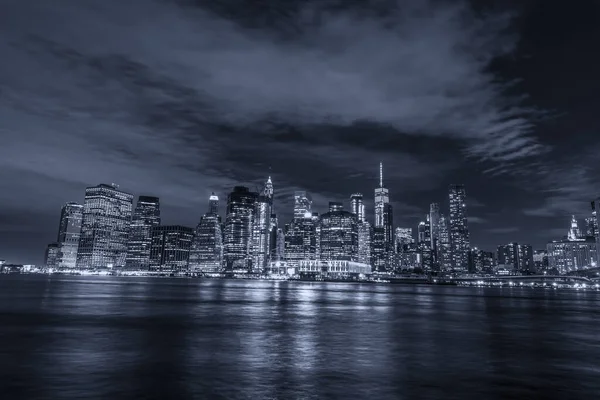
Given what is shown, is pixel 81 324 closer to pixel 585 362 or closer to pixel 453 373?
pixel 453 373

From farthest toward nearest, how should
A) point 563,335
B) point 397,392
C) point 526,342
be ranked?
point 563,335 < point 526,342 < point 397,392

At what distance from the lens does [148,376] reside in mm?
23516

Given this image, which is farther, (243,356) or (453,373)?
(243,356)

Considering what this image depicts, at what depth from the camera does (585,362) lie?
30.3 meters

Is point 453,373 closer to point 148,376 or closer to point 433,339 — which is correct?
point 433,339

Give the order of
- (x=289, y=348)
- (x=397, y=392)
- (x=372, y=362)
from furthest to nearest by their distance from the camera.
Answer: (x=289, y=348)
(x=372, y=362)
(x=397, y=392)

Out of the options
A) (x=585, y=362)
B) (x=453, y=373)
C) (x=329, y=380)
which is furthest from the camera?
(x=585, y=362)

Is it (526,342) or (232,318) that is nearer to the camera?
(526,342)

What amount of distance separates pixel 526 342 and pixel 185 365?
30.8 m

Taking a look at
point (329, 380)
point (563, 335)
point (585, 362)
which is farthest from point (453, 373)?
point (563, 335)

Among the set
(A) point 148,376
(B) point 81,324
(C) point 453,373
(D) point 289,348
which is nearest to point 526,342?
(C) point 453,373

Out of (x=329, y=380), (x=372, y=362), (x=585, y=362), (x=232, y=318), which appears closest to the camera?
(x=329, y=380)

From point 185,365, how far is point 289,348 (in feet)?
30.5

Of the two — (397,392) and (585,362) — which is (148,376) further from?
(585,362)
